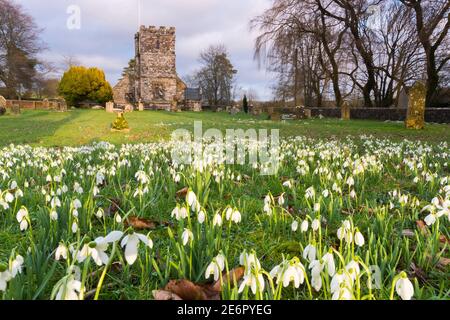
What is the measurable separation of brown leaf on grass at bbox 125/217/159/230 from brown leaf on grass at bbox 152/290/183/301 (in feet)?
3.92

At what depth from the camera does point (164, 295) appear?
66.2 inches

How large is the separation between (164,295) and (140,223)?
124cm

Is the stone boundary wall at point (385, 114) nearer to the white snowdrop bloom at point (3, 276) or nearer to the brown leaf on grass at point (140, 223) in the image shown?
the brown leaf on grass at point (140, 223)

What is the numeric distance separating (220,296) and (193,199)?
2.46 feet

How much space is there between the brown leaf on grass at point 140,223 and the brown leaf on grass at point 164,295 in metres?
1.19

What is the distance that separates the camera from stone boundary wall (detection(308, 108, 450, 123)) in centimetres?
2346

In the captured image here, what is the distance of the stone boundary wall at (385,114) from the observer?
2346 cm

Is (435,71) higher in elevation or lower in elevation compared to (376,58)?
lower

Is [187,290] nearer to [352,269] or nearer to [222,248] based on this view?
[222,248]

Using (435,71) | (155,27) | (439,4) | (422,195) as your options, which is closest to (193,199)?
(422,195)

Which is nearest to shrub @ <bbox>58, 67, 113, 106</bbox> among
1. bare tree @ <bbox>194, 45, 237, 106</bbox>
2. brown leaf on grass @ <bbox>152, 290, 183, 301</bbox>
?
bare tree @ <bbox>194, 45, 237, 106</bbox>

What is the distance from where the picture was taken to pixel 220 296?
1744mm
